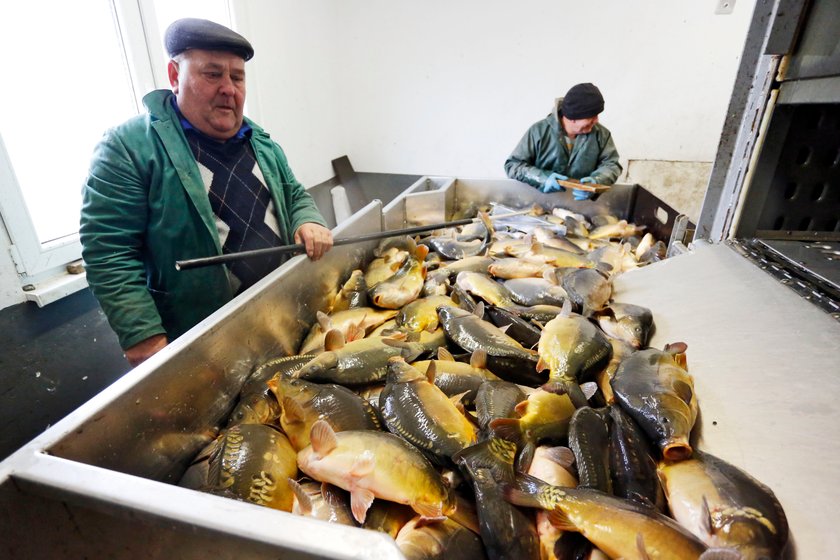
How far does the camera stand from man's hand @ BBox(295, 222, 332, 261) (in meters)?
1.91

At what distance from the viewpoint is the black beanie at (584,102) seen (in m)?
3.57

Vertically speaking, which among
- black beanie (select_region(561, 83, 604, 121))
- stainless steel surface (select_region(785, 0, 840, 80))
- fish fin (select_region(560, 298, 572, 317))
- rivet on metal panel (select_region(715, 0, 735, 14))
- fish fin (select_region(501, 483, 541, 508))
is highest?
rivet on metal panel (select_region(715, 0, 735, 14))

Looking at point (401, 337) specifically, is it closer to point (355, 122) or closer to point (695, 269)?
point (695, 269)

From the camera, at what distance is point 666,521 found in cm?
88

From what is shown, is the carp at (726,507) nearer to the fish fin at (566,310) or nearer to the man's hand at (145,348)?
the fish fin at (566,310)

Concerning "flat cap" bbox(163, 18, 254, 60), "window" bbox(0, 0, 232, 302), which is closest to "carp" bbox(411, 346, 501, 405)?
"flat cap" bbox(163, 18, 254, 60)

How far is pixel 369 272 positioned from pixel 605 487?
1.64 m

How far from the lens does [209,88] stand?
1.71m

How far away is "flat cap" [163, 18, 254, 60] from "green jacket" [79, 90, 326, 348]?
0.23 meters

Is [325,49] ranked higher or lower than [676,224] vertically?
higher

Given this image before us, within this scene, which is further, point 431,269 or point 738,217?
point 431,269

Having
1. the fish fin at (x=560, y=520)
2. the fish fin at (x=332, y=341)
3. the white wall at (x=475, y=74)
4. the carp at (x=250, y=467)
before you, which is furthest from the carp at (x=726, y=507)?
the white wall at (x=475, y=74)

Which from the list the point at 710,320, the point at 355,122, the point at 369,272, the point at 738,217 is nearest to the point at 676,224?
Answer: the point at 738,217

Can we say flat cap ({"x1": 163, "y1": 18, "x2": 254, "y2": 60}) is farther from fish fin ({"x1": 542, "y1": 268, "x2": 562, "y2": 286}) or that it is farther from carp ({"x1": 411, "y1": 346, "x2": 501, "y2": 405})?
fish fin ({"x1": 542, "y1": 268, "x2": 562, "y2": 286})
